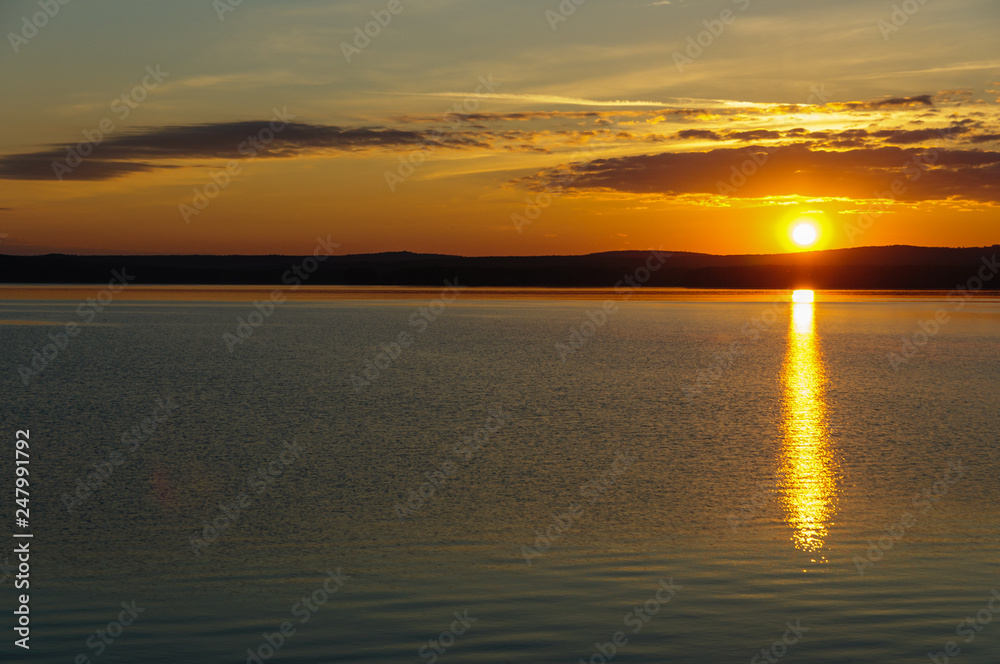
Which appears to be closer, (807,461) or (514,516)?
(514,516)

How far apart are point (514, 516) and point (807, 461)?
5.16 meters

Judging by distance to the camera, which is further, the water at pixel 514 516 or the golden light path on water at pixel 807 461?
the golden light path on water at pixel 807 461

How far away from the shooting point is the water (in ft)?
22.6

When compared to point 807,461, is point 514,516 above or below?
below

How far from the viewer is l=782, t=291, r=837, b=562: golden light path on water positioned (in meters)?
9.82

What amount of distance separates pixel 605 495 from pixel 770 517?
1888mm

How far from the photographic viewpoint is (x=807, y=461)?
13.2 metres

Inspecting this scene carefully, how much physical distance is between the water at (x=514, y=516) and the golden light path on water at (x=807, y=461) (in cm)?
7

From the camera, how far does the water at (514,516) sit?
22.6 ft

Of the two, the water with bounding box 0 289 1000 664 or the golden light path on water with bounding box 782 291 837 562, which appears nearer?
the water with bounding box 0 289 1000 664

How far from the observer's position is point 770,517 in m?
10.1

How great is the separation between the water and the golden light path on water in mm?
74

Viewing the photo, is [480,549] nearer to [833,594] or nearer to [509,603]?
[509,603]

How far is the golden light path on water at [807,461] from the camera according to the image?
32.2 feet
